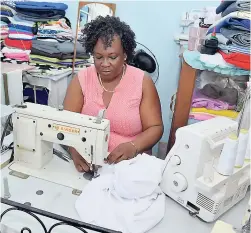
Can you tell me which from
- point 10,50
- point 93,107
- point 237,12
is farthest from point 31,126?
point 10,50

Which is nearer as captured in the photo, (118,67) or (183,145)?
(183,145)

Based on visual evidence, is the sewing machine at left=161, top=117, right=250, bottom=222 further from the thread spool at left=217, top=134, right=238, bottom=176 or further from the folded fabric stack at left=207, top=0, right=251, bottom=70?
the folded fabric stack at left=207, top=0, right=251, bottom=70

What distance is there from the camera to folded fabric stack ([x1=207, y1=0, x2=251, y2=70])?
120 cm

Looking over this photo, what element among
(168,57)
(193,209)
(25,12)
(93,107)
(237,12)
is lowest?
(193,209)

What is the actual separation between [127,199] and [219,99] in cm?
75

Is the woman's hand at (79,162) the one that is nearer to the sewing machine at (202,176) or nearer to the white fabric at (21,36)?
the sewing machine at (202,176)

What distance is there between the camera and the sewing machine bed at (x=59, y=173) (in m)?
1.11

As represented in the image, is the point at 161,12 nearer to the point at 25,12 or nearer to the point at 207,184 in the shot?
the point at 25,12

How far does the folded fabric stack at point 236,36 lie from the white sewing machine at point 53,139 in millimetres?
558

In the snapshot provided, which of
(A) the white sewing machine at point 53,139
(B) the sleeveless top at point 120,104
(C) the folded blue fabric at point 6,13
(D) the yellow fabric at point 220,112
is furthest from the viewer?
(C) the folded blue fabric at point 6,13

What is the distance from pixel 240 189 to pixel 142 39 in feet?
5.34

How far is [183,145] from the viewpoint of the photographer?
1008 millimetres

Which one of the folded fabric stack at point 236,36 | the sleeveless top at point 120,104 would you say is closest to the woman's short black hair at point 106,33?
the sleeveless top at point 120,104

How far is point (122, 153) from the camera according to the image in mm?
1248
